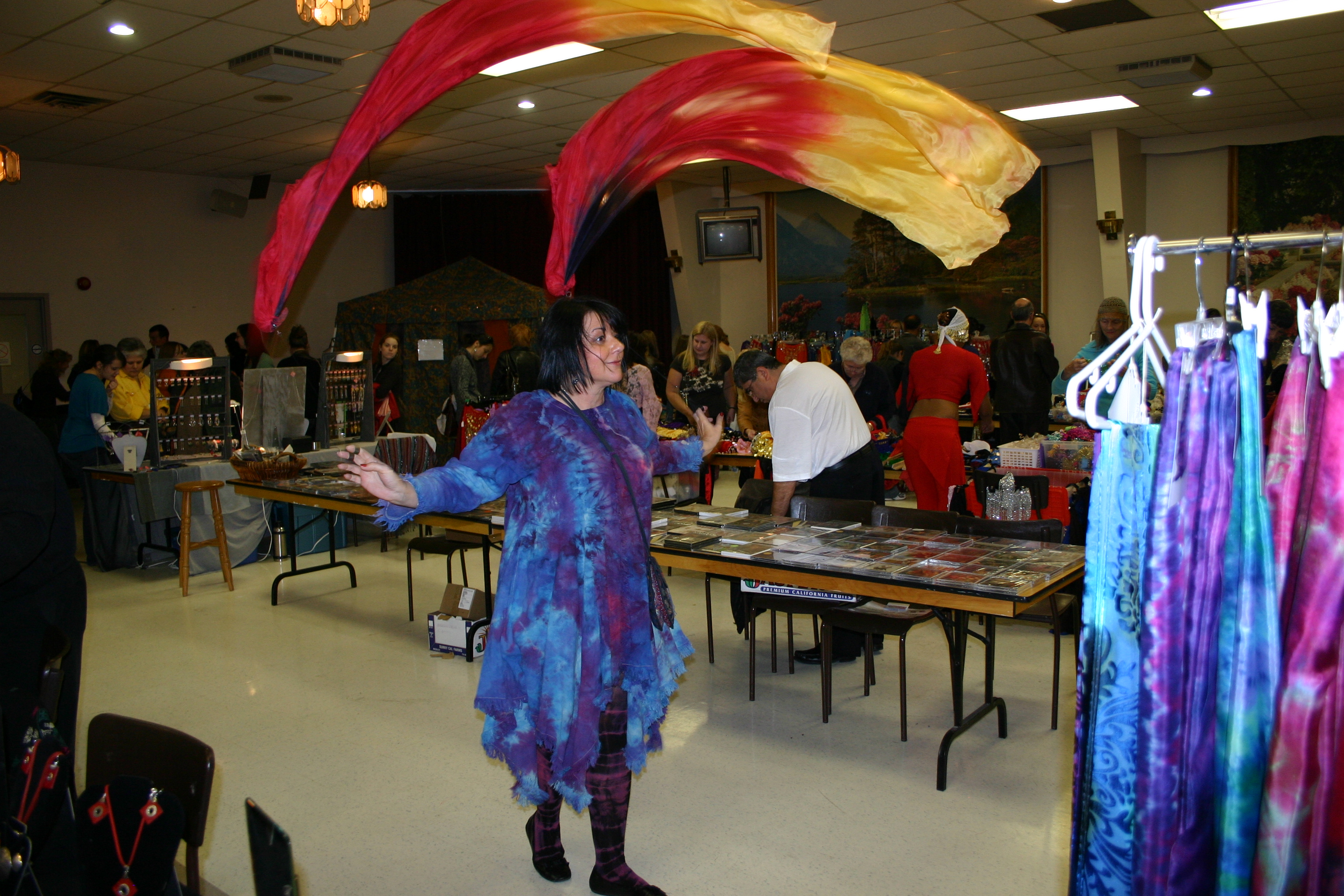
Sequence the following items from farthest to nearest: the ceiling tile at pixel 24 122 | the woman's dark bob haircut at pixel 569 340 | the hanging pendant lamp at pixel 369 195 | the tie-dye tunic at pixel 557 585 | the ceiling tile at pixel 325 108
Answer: the hanging pendant lamp at pixel 369 195
the ceiling tile at pixel 24 122
the ceiling tile at pixel 325 108
the woman's dark bob haircut at pixel 569 340
the tie-dye tunic at pixel 557 585

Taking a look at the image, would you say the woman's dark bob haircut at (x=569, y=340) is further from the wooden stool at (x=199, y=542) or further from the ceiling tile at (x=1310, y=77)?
the ceiling tile at (x=1310, y=77)

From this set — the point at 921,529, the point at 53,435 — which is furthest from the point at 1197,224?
the point at 53,435

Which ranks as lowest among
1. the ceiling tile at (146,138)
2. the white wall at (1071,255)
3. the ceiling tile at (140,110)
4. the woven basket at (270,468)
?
the woven basket at (270,468)

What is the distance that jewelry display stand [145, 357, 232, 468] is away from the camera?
6.70 meters

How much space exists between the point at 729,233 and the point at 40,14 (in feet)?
24.5

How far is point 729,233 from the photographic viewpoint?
11.9 m

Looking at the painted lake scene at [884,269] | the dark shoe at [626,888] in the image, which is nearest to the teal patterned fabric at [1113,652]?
the dark shoe at [626,888]

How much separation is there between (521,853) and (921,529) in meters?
2.08

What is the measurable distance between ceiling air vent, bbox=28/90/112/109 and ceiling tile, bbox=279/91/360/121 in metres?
1.48

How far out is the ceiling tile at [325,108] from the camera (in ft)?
26.8

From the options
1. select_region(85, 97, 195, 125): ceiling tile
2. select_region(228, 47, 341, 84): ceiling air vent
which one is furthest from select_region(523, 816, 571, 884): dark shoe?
select_region(85, 97, 195, 125): ceiling tile

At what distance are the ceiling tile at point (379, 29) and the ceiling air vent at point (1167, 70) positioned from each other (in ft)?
17.7

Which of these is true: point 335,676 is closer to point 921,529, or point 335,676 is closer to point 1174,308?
point 921,529

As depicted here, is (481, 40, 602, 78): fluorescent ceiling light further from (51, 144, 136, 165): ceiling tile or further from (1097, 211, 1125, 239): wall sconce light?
(1097, 211, 1125, 239): wall sconce light
